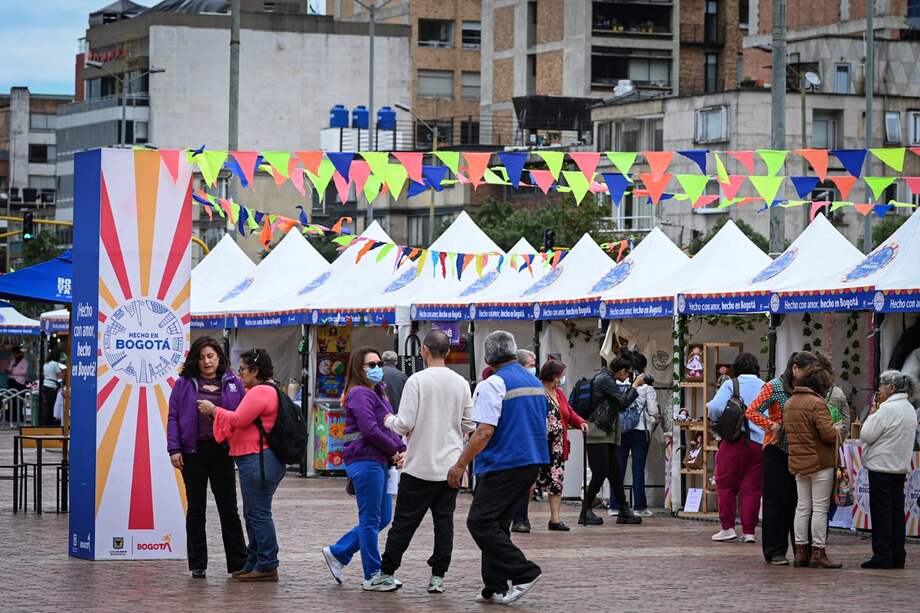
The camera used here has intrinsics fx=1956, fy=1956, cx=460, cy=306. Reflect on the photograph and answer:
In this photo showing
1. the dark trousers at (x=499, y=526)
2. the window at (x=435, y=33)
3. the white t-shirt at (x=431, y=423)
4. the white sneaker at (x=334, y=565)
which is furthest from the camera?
the window at (x=435, y=33)

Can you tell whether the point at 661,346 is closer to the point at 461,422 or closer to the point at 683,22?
the point at 461,422

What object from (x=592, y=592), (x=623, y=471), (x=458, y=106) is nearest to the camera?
(x=592, y=592)

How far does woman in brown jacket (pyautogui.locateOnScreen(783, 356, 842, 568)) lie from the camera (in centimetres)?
1650

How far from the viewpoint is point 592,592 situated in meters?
14.8

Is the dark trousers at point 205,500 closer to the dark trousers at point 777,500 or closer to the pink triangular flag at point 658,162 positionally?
the dark trousers at point 777,500

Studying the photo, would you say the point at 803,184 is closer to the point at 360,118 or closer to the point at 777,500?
the point at 777,500

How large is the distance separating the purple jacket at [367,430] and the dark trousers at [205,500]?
1213 millimetres

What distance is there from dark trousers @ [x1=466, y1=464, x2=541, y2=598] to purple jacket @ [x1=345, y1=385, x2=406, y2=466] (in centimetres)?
80

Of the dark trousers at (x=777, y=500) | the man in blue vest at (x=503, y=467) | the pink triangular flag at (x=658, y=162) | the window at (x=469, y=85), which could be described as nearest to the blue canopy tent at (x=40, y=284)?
the pink triangular flag at (x=658, y=162)

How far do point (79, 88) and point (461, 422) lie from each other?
110 m

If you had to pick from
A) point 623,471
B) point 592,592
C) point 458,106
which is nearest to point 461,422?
point 592,592

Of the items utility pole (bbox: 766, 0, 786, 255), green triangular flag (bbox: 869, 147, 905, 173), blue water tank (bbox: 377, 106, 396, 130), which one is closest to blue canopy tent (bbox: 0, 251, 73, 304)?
green triangular flag (bbox: 869, 147, 905, 173)

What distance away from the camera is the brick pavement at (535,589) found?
548 inches

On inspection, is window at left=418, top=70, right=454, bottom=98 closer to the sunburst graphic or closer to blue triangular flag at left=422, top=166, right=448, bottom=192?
blue triangular flag at left=422, top=166, right=448, bottom=192
